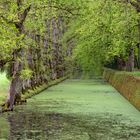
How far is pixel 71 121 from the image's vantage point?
30.3 m

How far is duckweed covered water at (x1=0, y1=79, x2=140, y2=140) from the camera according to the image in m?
24.8

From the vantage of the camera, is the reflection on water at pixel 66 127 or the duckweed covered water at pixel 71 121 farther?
the duckweed covered water at pixel 71 121

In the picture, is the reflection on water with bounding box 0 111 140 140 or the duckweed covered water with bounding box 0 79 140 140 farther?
the duckweed covered water with bounding box 0 79 140 140

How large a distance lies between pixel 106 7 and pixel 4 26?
38.3ft

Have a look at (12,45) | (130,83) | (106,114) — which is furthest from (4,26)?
(130,83)

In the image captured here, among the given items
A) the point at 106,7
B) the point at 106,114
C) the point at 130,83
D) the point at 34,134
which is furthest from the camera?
the point at 130,83

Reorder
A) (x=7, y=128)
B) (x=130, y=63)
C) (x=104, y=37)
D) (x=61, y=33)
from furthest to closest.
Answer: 1. (x=61, y=33)
2. (x=130, y=63)
3. (x=104, y=37)
4. (x=7, y=128)

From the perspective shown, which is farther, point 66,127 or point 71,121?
point 71,121

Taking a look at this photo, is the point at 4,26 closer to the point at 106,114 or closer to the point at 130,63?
the point at 106,114

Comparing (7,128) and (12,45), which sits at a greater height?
(12,45)

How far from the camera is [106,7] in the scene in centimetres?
4069

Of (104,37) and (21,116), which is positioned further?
(104,37)

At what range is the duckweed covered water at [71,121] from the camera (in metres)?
24.8

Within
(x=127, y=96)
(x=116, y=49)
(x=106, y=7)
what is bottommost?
(x=127, y=96)
